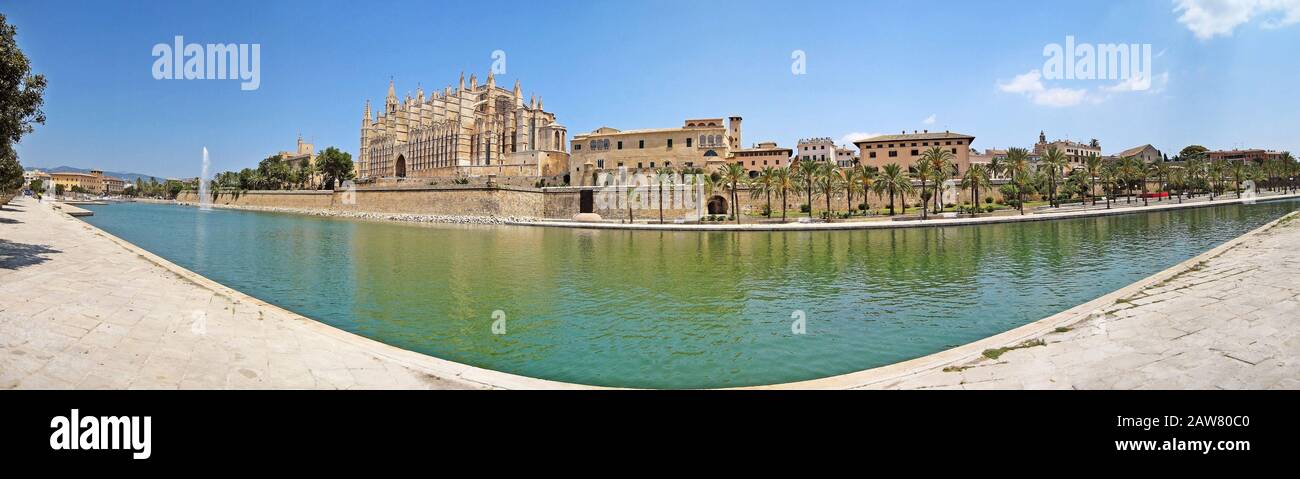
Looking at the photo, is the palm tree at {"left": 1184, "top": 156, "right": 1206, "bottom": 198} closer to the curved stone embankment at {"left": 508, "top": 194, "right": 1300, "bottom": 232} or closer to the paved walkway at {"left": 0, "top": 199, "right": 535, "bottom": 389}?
the curved stone embankment at {"left": 508, "top": 194, "right": 1300, "bottom": 232}

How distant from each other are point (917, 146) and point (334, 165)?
100536 mm

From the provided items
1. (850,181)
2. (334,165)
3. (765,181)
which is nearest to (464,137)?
(334,165)

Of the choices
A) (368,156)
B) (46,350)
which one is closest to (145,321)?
(46,350)

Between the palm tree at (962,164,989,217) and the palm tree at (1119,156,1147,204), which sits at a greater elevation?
the palm tree at (1119,156,1147,204)

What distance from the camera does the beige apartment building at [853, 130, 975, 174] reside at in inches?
2950

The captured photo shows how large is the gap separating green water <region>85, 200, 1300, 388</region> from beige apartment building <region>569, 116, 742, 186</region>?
4088 centimetres

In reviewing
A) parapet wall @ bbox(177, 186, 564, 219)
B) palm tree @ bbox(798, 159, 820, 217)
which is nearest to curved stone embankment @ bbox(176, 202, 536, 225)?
parapet wall @ bbox(177, 186, 564, 219)

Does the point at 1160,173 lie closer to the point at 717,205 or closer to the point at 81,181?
the point at 717,205

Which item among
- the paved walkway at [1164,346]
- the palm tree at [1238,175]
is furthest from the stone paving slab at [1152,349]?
the palm tree at [1238,175]

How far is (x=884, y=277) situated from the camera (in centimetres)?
2070

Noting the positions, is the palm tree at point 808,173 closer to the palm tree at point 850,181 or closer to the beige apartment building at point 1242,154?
the palm tree at point 850,181

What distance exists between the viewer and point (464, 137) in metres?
103
